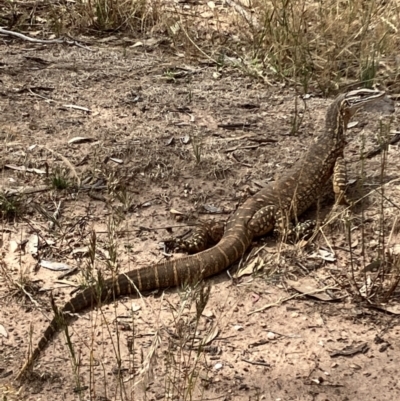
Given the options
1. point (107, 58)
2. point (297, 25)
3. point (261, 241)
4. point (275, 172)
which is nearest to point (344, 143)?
point (275, 172)

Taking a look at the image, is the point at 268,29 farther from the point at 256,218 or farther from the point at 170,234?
the point at 170,234

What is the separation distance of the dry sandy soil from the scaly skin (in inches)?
3.9

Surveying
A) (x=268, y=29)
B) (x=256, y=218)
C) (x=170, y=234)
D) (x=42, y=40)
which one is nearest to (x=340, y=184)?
(x=256, y=218)

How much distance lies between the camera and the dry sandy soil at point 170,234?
433cm

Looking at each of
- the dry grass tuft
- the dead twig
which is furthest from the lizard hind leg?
the dead twig

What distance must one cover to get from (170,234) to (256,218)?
2.20ft

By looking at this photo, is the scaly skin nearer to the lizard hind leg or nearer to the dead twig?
the lizard hind leg

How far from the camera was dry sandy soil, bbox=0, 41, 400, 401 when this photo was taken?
4.33 m

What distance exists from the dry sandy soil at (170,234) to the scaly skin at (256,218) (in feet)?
0.32

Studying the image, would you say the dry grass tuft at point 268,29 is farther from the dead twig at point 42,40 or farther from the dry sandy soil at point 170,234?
the dry sandy soil at point 170,234

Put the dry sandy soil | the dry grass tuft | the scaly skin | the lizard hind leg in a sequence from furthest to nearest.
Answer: the dry grass tuft
the lizard hind leg
the scaly skin
the dry sandy soil

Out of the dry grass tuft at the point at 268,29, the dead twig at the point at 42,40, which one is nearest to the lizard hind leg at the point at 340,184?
the dry grass tuft at the point at 268,29

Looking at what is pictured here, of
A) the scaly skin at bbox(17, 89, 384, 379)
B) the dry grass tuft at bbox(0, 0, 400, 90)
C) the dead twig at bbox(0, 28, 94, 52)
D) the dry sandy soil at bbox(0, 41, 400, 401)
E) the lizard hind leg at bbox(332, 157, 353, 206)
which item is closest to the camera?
the dry sandy soil at bbox(0, 41, 400, 401)

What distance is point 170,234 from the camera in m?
5.79
